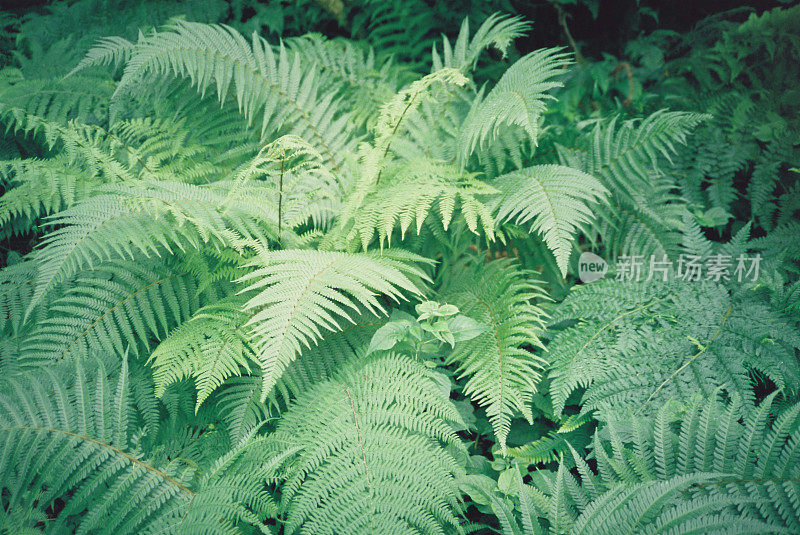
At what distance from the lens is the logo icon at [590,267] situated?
204 cm

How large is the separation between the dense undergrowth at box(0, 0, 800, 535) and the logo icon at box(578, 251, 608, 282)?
0.03 ft

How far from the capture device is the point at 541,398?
5.65ft

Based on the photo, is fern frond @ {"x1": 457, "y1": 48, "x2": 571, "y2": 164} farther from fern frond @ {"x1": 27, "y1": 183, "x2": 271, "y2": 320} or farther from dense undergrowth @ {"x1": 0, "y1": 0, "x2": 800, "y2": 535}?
fern frond @ {"x1": 27, "y1": 183, "x2": 271, "y2": 320}

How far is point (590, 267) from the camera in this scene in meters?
2.07

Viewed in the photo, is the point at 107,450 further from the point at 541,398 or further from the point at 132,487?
the point at 541,398

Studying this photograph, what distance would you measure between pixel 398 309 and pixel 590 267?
93 cm

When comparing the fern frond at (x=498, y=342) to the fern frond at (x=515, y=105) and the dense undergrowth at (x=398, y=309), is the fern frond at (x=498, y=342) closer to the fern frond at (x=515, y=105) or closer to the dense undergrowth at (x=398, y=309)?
the dense undergrowth at (x=398, y=309)

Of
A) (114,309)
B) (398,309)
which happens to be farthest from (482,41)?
(114,309)

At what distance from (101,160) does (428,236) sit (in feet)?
4.77

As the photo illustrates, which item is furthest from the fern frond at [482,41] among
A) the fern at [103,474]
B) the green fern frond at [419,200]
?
the fern at [103,474]

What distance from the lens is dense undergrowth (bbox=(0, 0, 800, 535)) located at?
1.29 meters

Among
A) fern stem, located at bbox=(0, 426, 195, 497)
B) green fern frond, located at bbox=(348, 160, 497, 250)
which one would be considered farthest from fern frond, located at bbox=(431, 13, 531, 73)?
fern stem, located at bbox=(0, 426, 195, 497)

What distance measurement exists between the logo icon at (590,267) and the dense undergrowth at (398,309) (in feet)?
0.03

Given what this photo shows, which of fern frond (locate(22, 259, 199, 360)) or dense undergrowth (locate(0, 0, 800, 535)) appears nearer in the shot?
dense undergrowth (locate(0, 0, 800, 535))
